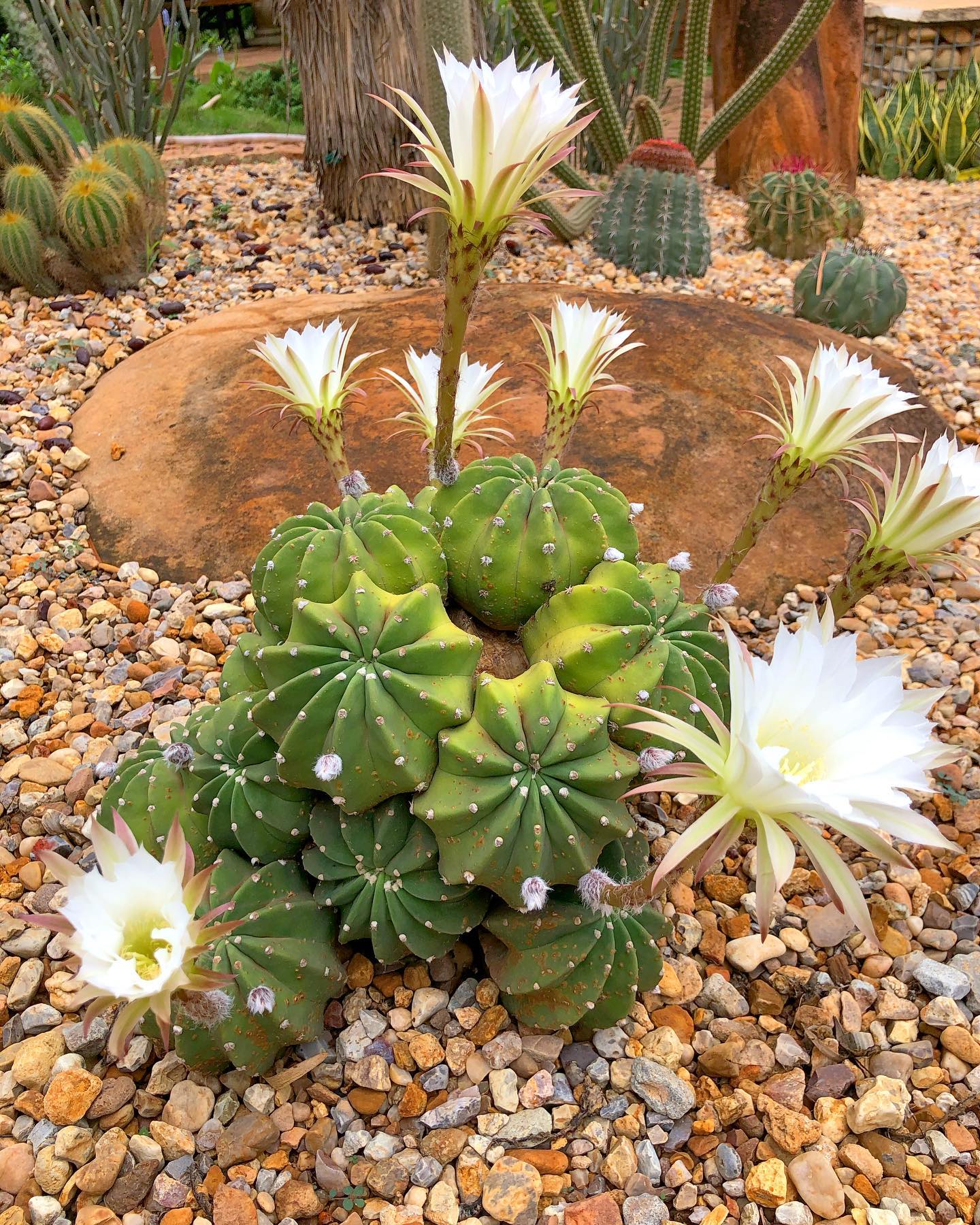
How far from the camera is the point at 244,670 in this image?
71.6 inches

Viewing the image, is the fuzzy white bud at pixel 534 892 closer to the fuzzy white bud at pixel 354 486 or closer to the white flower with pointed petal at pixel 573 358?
the fuzzy white bud at pixel 354 486

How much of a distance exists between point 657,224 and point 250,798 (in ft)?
13.3

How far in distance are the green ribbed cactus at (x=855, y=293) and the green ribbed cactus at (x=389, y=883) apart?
3535 millimetres

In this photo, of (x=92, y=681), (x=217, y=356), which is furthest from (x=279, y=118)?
(x=92, y=681)

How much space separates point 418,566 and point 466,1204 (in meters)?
1.03

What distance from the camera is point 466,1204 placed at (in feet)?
4.90

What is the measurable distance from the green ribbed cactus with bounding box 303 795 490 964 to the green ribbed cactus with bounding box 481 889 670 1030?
97 mm

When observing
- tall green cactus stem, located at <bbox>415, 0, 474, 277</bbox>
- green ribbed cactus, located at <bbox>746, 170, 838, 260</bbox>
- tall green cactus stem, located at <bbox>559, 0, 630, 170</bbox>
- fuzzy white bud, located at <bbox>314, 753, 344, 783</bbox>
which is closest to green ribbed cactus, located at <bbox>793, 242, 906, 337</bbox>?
green ribbed cactus, located at <bbox>746, 170, 838, 260</bbox>

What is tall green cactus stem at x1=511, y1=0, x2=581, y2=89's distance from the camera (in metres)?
4.64

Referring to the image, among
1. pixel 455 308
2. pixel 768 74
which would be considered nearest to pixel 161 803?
pixel 455 308

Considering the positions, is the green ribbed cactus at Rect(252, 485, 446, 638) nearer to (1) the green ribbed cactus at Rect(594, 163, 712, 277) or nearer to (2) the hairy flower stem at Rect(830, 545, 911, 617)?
(2) the hairy flower stem at Rect(830, 545, 911, 617)

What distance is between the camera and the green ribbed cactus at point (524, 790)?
1434mm

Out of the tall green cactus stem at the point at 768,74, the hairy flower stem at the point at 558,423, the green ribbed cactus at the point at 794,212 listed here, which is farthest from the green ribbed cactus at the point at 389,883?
the tall green cactus stem at the point at 768,74

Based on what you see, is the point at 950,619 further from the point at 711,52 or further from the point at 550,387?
the point at 711,52
